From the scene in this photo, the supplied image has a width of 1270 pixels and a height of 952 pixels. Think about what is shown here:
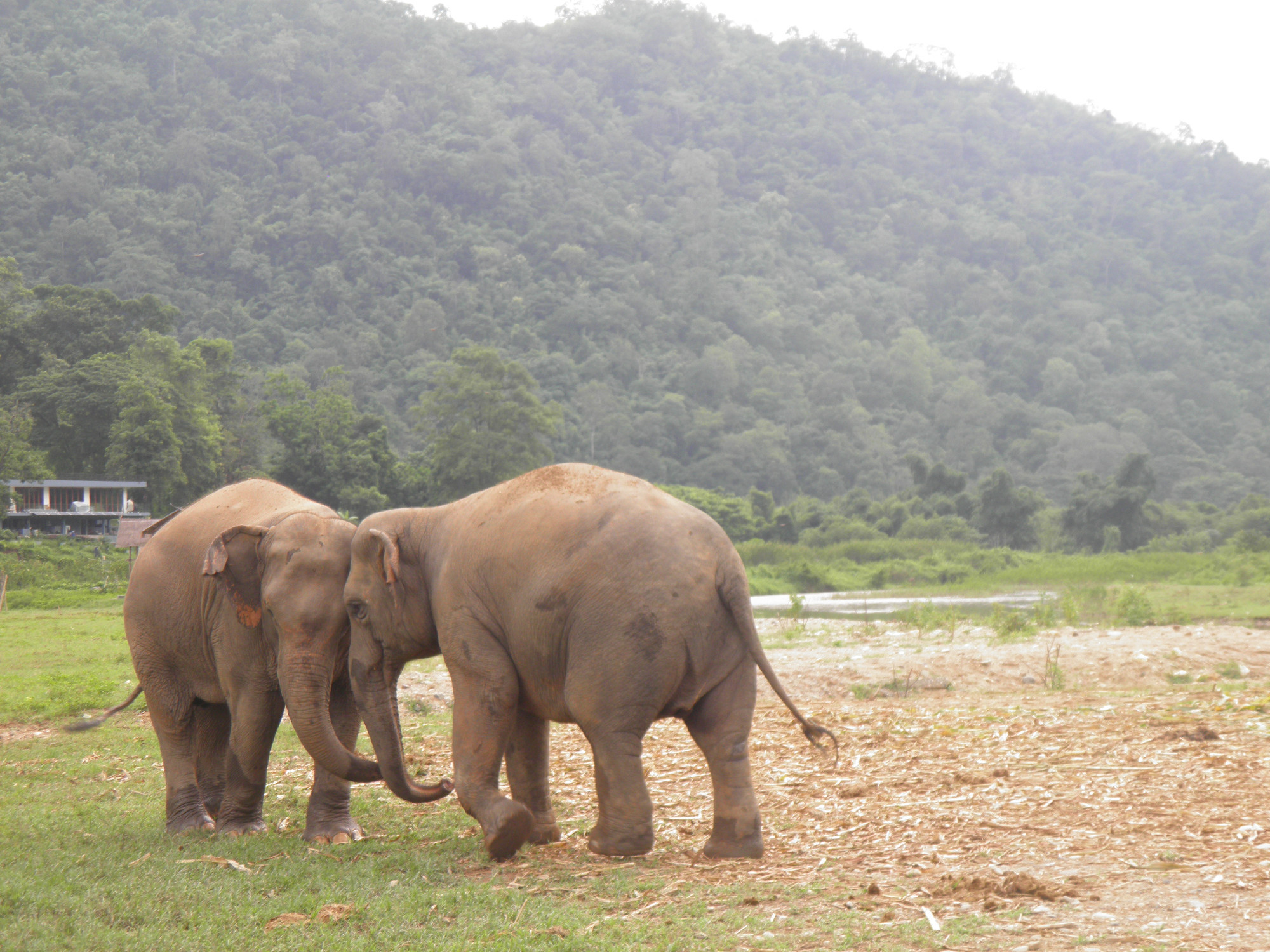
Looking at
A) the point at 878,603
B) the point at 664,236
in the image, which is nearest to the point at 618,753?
the point at 878,603

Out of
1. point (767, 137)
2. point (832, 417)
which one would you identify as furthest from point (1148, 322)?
point (767, 137)

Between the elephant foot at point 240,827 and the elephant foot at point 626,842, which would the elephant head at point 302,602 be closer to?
the elephant foot at point 240,827

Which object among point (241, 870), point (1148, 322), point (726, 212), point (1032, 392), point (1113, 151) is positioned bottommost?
point (241, 870)

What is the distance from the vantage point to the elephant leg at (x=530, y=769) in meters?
6.86

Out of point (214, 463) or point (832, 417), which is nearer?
point (214, 463)

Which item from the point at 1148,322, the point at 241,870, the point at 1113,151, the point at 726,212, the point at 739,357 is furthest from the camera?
the point at 1113,151

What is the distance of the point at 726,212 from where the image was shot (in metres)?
134

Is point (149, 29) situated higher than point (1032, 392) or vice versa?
point (149, 29)

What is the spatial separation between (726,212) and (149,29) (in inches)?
2808

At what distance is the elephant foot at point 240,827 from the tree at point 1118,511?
55.1 meters

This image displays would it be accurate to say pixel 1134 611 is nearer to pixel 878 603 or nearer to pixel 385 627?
pixel 878 603

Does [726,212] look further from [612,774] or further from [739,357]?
[612,774]

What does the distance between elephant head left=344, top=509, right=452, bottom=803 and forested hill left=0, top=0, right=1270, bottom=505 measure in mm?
72101

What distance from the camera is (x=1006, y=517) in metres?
62.7
